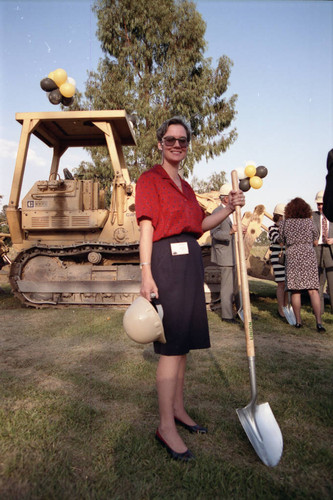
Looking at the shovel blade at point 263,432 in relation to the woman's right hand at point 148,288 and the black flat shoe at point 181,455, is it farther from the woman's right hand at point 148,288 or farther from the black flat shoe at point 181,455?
the woman's right hand at point 148,288

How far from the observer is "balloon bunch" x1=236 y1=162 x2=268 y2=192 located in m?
7.58

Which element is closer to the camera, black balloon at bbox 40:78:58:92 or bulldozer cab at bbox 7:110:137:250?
black balloon at bbox 40:78:58:92

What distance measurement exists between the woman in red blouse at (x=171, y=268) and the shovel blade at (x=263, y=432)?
32 centimetres

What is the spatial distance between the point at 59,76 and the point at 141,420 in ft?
20.4

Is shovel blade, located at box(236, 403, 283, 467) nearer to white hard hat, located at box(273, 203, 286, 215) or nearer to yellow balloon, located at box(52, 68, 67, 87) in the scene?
white hard hat, located at box(273, 203, 286, 215)

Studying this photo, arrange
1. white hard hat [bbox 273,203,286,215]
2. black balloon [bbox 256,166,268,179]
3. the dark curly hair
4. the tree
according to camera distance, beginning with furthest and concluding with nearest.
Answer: the tree, black balloon [bbox 256,166,268,179], white hard hat [bbox 273,203,286,215], the dark curly hair

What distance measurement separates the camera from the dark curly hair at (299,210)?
545cm

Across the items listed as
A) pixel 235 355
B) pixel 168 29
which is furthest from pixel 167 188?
pixel 168 29

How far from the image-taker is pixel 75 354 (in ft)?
13.6

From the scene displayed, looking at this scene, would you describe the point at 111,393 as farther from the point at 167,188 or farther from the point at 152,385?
the point at 167,188

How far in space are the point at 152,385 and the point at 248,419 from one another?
3.71 ft

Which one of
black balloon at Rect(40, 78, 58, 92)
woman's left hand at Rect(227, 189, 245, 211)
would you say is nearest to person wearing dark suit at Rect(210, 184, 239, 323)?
woman's left hand at Rect(227, 189, 245, 211)

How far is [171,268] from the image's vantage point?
7.40 feet

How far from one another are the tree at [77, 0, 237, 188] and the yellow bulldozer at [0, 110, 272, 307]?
1164 centimetres
